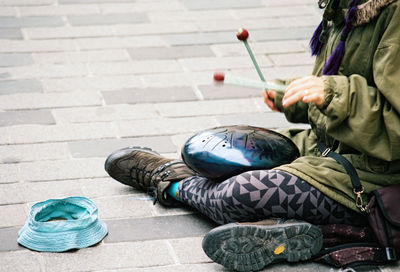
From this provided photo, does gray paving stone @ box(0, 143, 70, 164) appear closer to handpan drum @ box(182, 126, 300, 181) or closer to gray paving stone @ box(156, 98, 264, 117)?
gray paving stone @ box(156, 98, 264, 117)

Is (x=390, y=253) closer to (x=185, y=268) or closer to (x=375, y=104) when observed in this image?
(x=375, y=104)

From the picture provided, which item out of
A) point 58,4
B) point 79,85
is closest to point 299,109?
point 79,85

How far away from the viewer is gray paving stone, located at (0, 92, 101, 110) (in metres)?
4.34

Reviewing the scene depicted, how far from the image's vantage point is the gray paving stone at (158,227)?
3.11 meters

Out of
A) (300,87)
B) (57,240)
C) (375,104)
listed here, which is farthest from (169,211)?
(375,104)

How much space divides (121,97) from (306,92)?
200 centimetres

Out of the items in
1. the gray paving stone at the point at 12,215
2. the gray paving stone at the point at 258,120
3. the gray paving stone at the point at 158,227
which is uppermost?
the gray paving stone at the point at 12,215

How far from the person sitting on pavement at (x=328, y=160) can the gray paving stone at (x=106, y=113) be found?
1.19m

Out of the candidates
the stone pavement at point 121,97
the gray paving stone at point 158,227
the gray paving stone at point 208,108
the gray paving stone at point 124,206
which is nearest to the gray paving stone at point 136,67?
the stone pavement at point 121,97

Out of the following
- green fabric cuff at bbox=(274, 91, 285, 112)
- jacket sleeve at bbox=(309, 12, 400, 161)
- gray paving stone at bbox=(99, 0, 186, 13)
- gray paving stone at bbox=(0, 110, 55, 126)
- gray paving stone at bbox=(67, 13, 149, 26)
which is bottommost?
gray paving stone at bbox=(99, 0, 186, 13)

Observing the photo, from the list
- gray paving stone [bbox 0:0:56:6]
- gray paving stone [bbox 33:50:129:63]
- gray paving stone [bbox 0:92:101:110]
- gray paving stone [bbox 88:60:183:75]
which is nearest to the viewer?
gray paving stone [bbox 0:92:101:110]

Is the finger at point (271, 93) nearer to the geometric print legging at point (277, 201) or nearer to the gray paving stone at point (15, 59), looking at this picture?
the geometric print legging at point (277, 201)

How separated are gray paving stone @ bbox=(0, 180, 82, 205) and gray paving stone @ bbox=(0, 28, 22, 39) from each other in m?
2.11

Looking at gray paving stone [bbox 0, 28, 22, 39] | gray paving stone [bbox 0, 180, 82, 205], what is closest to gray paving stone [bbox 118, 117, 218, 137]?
gray paving stone [bbox 0, 180, 82, 205]
